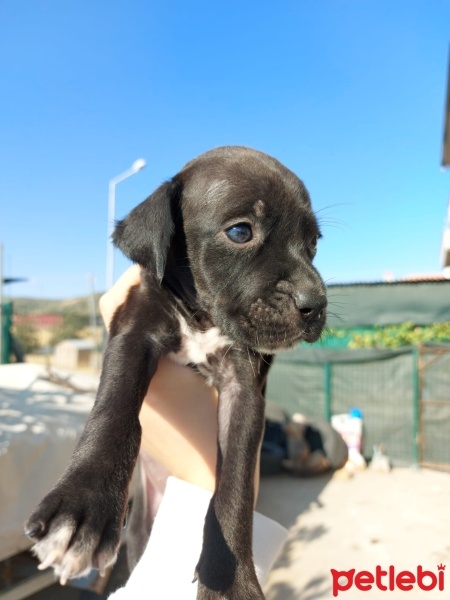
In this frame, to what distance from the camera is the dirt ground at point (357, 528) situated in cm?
489

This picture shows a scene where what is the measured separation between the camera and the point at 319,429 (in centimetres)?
876

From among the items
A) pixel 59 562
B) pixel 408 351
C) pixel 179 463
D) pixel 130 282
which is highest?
pixel 130 282

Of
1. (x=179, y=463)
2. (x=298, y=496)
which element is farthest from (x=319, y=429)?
(x=179, y=463)

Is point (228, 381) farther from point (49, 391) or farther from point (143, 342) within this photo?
point (49, 391)

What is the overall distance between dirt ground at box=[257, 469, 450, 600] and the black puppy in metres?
3.61

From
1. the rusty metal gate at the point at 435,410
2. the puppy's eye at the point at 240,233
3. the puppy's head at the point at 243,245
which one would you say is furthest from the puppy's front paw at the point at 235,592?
the rusty metal gate at the point at 435,410

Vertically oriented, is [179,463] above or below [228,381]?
below

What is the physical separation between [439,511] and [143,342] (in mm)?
6570

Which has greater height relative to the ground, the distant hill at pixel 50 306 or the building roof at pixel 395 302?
the building roof at pixel 395 302

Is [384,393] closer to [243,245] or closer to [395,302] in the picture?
[395,302]

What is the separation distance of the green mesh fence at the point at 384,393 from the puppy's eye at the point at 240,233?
7.87 meters

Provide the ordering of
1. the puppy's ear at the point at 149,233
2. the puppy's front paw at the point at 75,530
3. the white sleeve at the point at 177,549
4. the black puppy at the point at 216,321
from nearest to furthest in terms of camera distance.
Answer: the puppy's front paw at the point at 75,530, the black puppy at the point at 216,321, the white sleeve at the point at 177,549, the puppy's ear at the point at 149,233

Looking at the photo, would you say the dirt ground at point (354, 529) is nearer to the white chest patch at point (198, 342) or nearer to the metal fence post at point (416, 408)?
the metal fence post at point (416, 408)

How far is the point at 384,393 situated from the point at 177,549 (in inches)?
318
